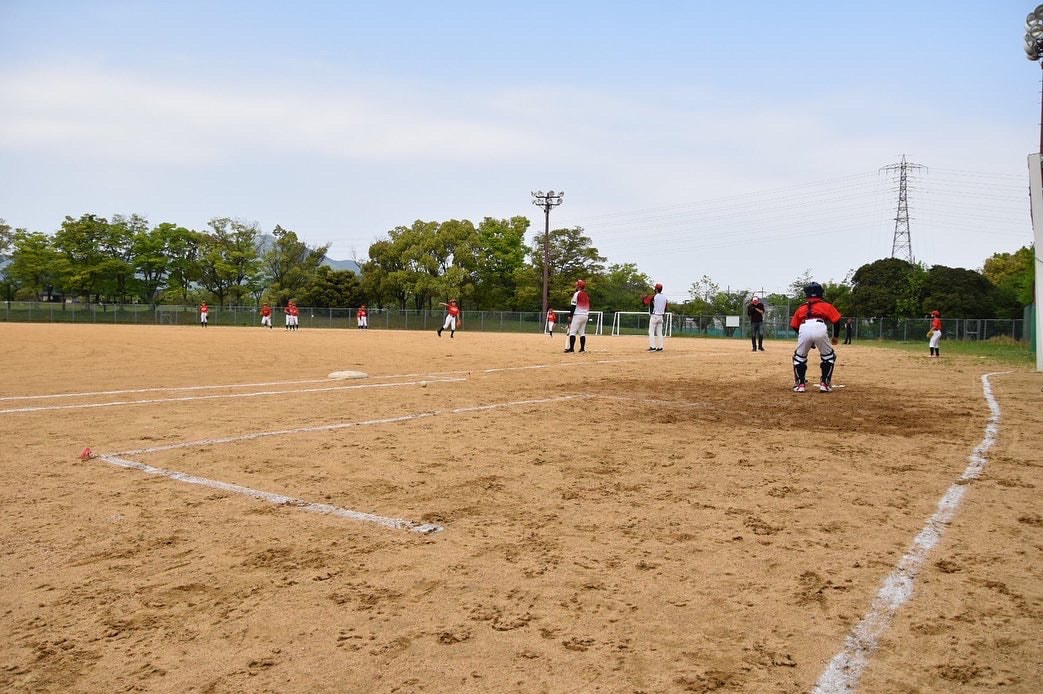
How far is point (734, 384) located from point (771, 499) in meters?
7.51

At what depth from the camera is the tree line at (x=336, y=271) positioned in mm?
69500

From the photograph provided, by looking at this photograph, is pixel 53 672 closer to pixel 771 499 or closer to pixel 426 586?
pixel 426 586

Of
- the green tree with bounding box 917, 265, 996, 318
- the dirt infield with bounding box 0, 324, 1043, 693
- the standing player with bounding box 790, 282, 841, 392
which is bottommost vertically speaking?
the dirt infield with bounding box 0, 324, 1043, 693

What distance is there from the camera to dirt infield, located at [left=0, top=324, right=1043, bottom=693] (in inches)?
93.4

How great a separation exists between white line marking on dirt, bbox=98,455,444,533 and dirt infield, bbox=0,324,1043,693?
0.03 meters

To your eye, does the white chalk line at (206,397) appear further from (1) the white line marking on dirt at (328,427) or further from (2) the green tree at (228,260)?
(2) the green tree at (228,260)

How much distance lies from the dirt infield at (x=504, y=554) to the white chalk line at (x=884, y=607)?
1.3 inches

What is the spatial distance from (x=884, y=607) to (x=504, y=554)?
5.42ft

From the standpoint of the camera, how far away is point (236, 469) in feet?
16.5

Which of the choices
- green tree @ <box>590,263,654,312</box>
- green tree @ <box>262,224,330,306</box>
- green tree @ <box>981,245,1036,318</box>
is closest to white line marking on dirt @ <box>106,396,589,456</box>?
green tree @ <box>981,245,1036,318</box>

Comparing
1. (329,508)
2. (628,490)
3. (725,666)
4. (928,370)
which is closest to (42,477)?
(329,508)

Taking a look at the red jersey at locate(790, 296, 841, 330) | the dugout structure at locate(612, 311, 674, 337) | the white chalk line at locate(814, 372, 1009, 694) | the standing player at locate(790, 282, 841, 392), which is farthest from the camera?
the dugout structure at locate(612, 311, 674, 337)

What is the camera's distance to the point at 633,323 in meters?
58.2

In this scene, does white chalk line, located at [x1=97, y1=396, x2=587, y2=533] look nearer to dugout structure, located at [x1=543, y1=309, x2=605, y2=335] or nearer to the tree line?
dugout structure, located at [x1=543, y1=309, x2=605, y2=335]
